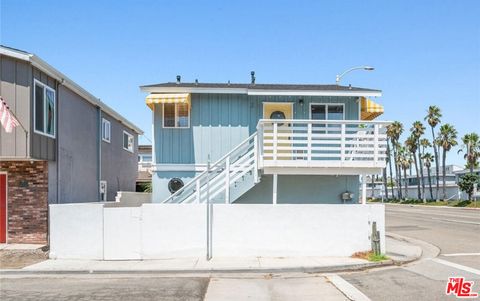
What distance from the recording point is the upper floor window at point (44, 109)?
1312cm

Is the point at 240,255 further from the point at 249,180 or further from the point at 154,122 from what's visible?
the point at 154,122

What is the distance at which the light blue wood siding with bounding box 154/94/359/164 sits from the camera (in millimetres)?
16438

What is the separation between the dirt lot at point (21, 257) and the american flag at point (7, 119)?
335 centimetres

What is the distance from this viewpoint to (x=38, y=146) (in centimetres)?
1300

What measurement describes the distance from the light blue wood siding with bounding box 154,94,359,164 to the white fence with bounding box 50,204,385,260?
4.06m

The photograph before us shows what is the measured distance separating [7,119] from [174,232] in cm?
522

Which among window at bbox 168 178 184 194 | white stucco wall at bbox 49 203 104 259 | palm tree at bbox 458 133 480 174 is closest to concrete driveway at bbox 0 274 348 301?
white stucco wall at bbox 49 203 104 259

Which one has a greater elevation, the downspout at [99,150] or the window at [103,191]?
the downspout at [99,150]

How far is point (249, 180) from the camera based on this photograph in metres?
14.9

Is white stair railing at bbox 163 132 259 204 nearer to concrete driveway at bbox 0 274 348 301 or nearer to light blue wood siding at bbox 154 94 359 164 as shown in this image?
light blue wood siding at bbox 154 94 359 164

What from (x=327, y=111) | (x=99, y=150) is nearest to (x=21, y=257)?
(x=99, y=150)

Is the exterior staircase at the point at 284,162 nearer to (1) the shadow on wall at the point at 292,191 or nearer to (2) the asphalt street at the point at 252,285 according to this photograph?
(1) the shadow on wall at the point at 292,191

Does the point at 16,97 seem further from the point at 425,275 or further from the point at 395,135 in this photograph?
the point at 395,135

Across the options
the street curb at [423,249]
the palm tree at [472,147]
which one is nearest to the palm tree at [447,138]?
the palm tree at [472,147]
